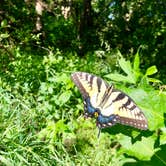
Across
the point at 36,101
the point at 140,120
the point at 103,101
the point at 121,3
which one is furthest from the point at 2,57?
the point at 121,3

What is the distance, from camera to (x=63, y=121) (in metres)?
4.34

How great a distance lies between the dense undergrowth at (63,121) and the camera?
1450 mm

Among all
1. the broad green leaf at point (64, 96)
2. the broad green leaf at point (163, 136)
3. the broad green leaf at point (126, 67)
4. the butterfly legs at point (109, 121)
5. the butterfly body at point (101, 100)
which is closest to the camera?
the broad green leaf at point (163, 136)

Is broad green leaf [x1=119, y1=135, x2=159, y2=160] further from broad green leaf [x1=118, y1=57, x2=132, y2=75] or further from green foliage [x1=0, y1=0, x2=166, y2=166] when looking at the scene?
broad green leaf [x1=118, y1=57, x2=132, y2=75]

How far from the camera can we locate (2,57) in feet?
20.2

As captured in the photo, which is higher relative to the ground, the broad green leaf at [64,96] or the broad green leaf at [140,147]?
the broad green leaf at [64,96]

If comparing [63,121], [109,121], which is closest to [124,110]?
[109,121]

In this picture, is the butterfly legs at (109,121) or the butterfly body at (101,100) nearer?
the butterfly legs at (109,121)

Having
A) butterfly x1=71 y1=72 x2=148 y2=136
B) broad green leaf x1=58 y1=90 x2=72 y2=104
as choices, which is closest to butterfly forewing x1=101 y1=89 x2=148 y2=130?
butterfly x1=71 y1=72 x2=148 y2=136

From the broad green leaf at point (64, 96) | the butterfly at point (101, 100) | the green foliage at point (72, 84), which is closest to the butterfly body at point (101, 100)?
the butterfly at point (101, 100)

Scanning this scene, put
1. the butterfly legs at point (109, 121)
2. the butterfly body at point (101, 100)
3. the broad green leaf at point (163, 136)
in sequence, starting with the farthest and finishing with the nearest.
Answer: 1. the butterfly body at point (101, 100)
2. the butterfly legs at point (109, 121)
3. the broad green leaf at point (163, 136)

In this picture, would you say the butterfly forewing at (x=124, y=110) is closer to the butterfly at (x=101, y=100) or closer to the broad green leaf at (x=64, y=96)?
the butterfly at (x=101, y=100)

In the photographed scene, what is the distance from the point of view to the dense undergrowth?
1450 millimetres

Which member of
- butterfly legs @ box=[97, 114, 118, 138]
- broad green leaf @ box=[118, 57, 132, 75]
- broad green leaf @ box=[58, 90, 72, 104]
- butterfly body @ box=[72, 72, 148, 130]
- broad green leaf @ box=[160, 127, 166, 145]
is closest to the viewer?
broad green leaf @ box=[160, 127, 166, 145]
